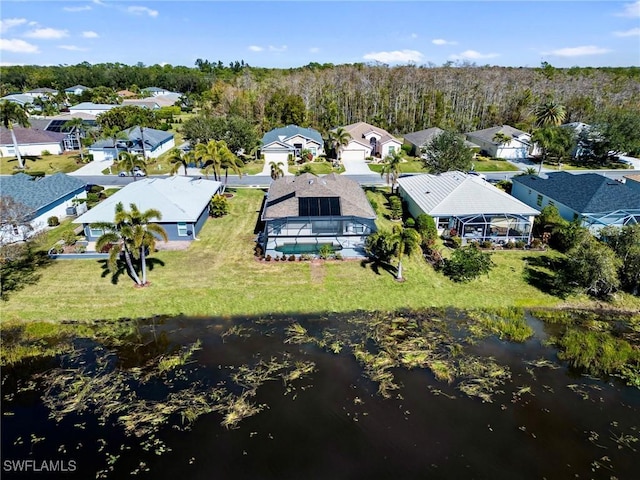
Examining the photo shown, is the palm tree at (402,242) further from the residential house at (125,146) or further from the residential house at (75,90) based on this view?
the residential house at (75,90)

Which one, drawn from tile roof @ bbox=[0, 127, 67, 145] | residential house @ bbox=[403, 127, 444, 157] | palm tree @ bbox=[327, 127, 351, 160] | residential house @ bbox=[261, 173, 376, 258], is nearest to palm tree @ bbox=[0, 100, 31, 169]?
tile roof @ bbox=[0, 127, 67, 145]

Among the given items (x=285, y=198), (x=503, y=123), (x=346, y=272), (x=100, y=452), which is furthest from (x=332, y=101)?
(x=100, y=452)

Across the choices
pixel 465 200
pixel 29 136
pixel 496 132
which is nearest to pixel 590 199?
pixel 465 200

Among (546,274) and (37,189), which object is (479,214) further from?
(37,189)

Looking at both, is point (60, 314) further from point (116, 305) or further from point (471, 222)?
point (471, 222)

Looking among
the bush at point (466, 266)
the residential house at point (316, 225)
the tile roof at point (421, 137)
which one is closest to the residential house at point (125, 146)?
the residential house at point (316, 225)
